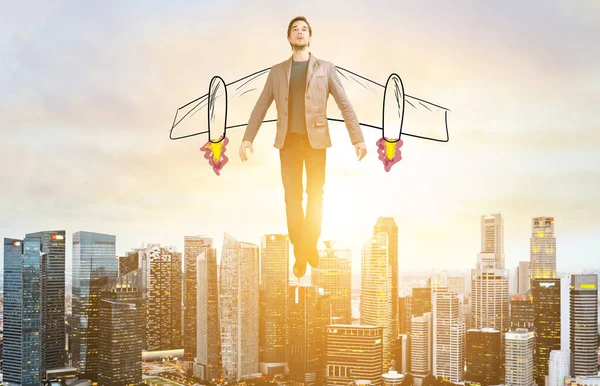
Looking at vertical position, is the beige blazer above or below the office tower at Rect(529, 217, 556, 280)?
above

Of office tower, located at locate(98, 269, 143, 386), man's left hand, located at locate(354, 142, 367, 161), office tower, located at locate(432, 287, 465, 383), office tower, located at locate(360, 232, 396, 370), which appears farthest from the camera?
office tower, located at locate(360, 232, 396, 370)

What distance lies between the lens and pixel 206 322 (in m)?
18.3

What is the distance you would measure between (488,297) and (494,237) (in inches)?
140

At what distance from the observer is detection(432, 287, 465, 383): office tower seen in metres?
17.8

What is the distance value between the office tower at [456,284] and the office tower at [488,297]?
0.33 m

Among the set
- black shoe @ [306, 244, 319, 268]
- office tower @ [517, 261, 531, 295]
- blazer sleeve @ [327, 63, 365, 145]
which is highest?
blazer sleeve @ [327, 63, 365, 145]

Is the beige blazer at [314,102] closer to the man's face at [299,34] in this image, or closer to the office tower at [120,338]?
the man's face at [299,34]

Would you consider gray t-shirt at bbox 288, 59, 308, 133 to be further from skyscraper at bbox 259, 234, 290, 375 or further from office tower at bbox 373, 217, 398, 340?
office tower at bbox 373, 217, 398, 340

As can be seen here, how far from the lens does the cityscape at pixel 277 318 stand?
16.0 meters

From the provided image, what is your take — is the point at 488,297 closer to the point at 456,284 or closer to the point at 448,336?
the point at 456,284

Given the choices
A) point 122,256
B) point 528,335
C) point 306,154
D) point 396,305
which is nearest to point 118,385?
point 122,256

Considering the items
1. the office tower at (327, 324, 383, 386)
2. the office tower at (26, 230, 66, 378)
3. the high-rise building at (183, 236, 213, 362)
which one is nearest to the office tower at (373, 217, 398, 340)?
the office tower at (327, 324, 383, 386)

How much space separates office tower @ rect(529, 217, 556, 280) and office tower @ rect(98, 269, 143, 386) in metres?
9.47

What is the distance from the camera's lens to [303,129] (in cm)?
399
